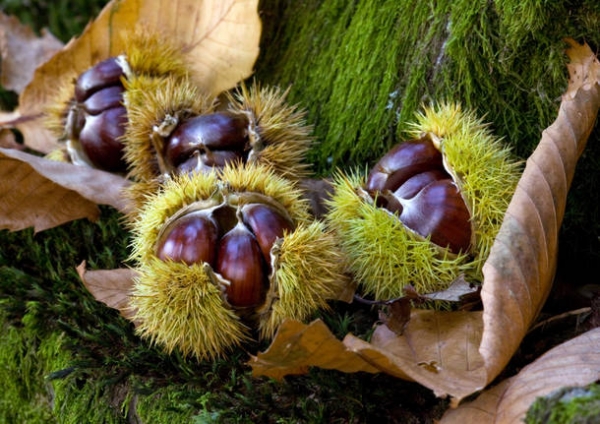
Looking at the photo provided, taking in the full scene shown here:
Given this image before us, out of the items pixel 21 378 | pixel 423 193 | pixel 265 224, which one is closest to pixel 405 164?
pixel 423 193

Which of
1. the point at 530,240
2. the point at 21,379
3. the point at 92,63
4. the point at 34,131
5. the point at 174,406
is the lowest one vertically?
the point at 21,379

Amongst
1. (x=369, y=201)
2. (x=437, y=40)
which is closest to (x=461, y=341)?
(x=369, y=201)

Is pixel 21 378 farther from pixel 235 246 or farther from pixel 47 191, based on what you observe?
pixel 235 246

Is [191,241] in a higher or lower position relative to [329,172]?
higher

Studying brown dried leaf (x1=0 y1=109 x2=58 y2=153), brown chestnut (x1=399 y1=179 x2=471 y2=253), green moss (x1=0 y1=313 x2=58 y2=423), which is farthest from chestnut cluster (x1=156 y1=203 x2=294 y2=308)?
brown dried leaf (x1=0 y1=109 x2=58 y2=153)

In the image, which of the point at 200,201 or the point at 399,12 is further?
the point at 399,12

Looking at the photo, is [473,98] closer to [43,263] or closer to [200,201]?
[200,201]

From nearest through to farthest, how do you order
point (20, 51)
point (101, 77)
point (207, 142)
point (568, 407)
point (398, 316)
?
point (568, 407) → point (398, 316) → point (207, 142) → point (101, 77) → point (20, 51)
